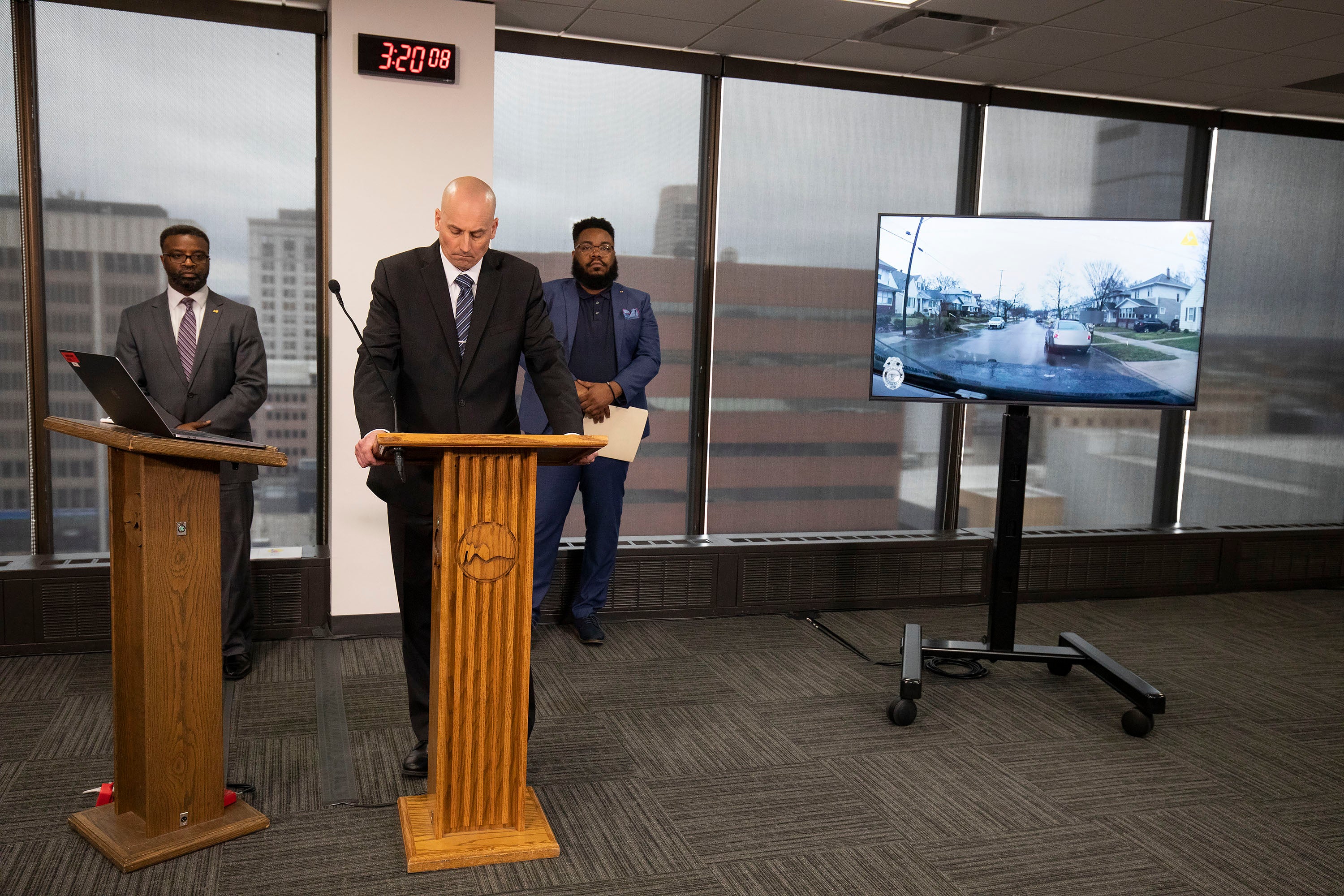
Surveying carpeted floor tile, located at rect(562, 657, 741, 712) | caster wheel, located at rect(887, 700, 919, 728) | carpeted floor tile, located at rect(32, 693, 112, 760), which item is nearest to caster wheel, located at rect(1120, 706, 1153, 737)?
caster wheel, located at rect(887, 700, 919, 728)

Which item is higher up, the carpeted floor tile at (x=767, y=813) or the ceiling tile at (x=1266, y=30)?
the ceiling tile at (x=1266, y=30)

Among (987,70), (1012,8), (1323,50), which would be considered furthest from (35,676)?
(1323,50)

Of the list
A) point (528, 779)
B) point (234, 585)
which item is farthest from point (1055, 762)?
point (234, 585)

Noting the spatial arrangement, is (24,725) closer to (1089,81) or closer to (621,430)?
(621,430)

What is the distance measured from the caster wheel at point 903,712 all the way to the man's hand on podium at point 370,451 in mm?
2035

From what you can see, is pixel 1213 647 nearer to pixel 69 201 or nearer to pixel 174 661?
pixel 174 661

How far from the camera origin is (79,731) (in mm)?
3133

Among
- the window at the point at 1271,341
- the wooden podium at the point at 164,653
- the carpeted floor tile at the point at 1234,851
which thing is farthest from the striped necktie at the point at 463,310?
the window at the point at 1271,341

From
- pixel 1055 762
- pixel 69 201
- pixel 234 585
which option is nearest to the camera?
pixel 1055 762

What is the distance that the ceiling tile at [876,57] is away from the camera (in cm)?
448

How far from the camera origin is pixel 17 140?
386cm

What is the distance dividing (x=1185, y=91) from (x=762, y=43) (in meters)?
2.31

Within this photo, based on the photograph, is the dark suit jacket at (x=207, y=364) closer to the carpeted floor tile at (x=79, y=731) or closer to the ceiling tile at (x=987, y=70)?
the carpeted floor tile at (x=79, y=731)

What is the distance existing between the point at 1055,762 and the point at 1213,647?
1.80 metres
